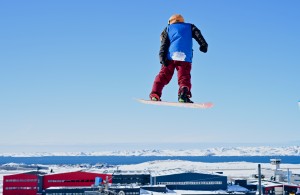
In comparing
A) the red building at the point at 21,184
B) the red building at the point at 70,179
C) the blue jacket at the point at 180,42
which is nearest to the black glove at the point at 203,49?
the blue jacket at the point at 180,42

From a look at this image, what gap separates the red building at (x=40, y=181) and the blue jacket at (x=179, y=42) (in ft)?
213

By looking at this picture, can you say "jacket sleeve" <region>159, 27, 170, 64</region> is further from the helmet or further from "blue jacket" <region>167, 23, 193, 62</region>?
the helmet

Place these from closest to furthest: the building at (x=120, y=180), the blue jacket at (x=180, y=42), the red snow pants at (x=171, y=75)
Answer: the blue jacket at (x=180, y=42) < the red snow pants at (x=171, y=75) < the building at (x=120, y=180)

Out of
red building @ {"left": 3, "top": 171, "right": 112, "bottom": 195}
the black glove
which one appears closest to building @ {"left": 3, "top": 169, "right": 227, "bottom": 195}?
red building @ {"left": 3, "top": 171, "right": 112, "bottom": 195}

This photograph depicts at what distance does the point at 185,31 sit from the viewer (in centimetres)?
671

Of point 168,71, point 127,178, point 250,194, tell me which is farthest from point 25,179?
point 168,71

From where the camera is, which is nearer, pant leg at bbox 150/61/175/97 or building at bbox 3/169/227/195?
pant leg at bbox 150/61/175/97

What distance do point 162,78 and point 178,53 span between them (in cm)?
75

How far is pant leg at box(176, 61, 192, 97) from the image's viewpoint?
697 centimetres

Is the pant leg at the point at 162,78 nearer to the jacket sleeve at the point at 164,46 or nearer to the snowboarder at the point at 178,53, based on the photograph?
the snowboarder at the point at 178,53

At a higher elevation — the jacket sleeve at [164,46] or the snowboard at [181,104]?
the jacket sleeve at [164,46]

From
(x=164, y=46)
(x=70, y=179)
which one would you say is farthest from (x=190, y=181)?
(x=164, y=46)

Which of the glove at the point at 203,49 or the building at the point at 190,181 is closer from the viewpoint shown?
the glove at the point at 203,49

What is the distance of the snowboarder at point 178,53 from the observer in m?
6.64
